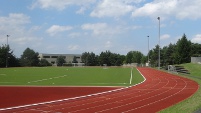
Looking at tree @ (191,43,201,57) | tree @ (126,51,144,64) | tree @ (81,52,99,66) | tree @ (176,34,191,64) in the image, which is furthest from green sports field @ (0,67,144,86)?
tree @ (126,51,144,64)

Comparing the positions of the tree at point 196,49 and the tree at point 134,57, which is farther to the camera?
the tree at point 134,57

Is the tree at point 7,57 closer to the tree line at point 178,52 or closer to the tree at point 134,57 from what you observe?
the tree line at point 178,52

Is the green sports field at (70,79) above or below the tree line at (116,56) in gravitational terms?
below

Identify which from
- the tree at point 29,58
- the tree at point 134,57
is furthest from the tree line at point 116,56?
the tree at point 134,57

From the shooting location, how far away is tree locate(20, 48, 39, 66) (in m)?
109

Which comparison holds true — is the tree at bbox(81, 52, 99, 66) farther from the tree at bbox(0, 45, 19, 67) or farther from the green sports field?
the green sports field

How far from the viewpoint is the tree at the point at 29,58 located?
108881 mm

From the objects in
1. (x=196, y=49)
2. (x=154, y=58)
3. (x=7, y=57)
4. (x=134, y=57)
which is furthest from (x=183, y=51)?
(x=134, y=57)

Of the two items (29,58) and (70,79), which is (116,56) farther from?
(70,79)

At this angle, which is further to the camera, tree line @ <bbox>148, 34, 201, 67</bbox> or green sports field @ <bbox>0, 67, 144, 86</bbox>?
tree line @ <bbox>148, 34, 201, 67</bbox>

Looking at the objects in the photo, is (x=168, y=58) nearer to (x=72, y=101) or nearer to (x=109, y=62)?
(x=109, y=62)

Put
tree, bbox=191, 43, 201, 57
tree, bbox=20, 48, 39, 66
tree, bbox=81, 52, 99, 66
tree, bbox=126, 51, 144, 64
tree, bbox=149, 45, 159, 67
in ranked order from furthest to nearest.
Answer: tree, bbox=126, 51, 144, 64 → tree, bbox=81, 52, 99, 66 → tree, bbox=20, 48, 39, 66 → tree, bbox=149, 45, 159, 67 → tree, bbox=191, 43, 201, 57

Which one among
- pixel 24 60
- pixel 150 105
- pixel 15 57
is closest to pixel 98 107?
pixel 150 105

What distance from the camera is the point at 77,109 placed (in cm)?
1245
